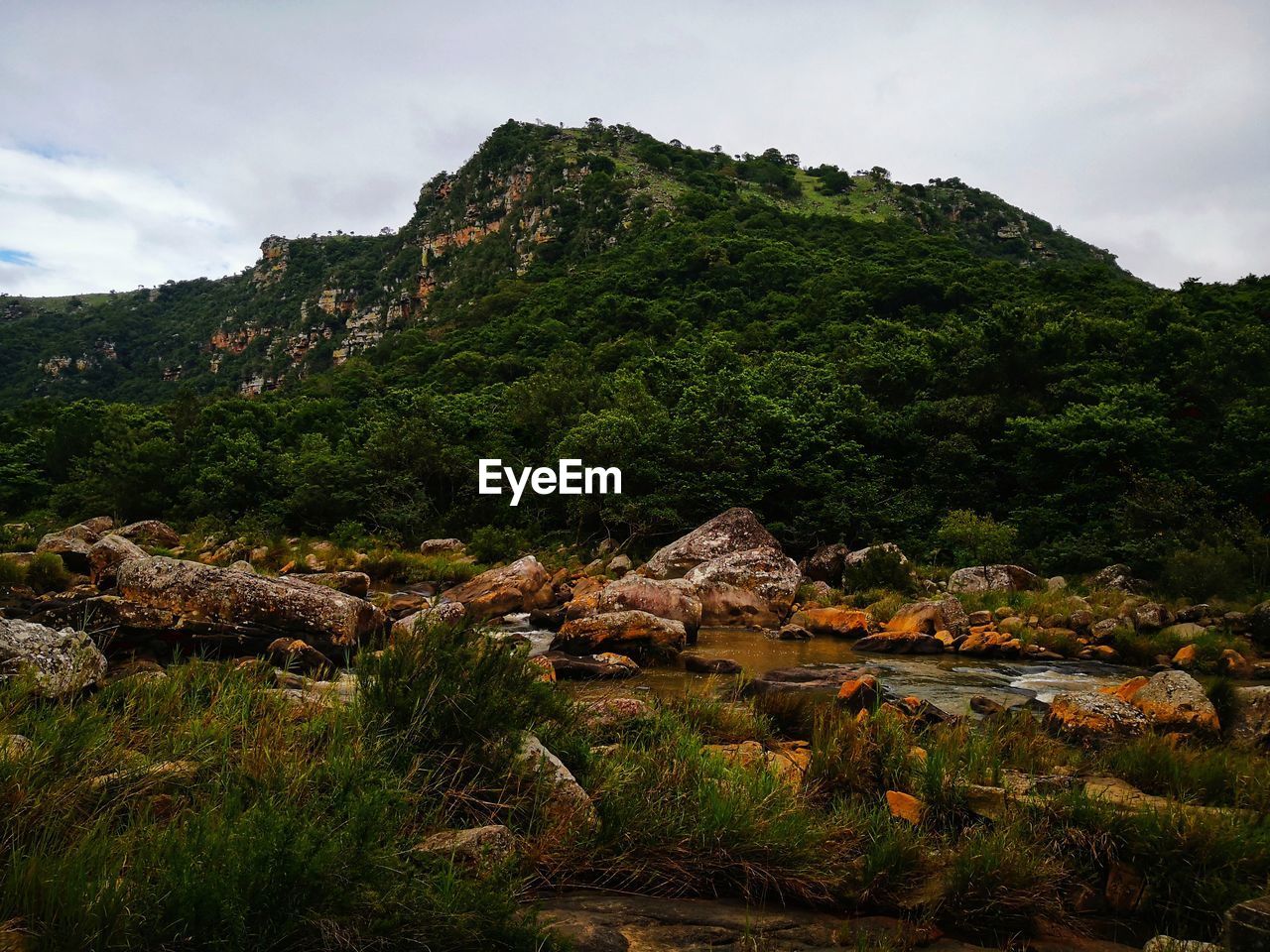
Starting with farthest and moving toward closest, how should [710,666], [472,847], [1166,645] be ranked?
[1166,645] → [710,666] → [472,847]

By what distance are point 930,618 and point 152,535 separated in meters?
30.7

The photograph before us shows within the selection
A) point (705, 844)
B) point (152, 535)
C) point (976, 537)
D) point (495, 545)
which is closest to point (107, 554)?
point (495, 545)

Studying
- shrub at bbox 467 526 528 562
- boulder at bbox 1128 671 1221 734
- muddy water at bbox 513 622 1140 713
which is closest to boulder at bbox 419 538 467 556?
shrub at bbox 467 526 528 562

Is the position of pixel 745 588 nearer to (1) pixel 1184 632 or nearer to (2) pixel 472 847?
(1) pixel 1184 632

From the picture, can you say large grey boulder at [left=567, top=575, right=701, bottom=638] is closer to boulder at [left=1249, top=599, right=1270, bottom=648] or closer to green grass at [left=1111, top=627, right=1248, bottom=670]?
green grass at [left=1111, top=627, right=1248, bottom=670]

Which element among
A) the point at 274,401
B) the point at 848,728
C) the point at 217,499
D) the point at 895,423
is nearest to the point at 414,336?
the point at 274,401

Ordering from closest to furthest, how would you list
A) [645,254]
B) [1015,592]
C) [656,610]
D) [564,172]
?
1. [656,610]
2. [1015,592]
3. [645,254]
4. [564,172]

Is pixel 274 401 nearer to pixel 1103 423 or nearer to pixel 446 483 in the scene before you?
pixel 446 483

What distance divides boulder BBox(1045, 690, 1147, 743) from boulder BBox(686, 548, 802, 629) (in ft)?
34.4

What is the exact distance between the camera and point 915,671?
13289mm

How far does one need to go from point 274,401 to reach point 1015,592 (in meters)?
47.7

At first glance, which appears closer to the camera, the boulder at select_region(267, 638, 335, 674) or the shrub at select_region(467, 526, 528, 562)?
the boulder at select_region(267, 638, 335, 674)

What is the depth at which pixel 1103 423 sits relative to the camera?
24.7 meters

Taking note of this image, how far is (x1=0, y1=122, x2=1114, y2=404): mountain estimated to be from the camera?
83.3m
